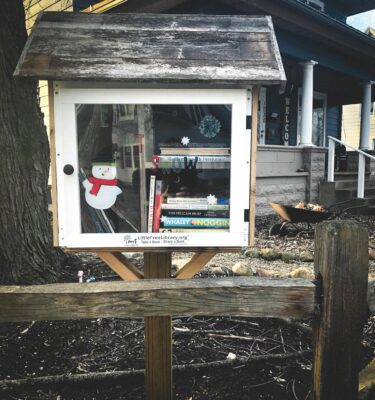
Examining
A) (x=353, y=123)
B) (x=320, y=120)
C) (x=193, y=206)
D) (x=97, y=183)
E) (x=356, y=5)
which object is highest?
(x=356, y=5)

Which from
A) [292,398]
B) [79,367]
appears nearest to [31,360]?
[79,367]

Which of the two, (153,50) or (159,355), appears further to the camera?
(159,355)

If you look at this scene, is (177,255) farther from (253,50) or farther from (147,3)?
(147,3)

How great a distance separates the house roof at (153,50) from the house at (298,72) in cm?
586

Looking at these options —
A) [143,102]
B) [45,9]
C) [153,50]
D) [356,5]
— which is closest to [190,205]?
[143,102]

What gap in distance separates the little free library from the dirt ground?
1.15 metres

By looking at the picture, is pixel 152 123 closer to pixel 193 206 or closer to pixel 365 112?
pixel 193 206

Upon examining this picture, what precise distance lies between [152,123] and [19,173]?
1.97m

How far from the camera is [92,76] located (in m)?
1.61

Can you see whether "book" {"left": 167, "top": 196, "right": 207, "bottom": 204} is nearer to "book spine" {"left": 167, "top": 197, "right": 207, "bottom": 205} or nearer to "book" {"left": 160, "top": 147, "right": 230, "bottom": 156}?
"book spine" {"left": 167, "top": 197, "right": 207, "bottom": 205}

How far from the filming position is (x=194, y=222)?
183cm

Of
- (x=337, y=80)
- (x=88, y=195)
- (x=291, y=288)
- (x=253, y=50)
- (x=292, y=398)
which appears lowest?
(x=292, y=398)

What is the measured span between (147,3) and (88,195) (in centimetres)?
654

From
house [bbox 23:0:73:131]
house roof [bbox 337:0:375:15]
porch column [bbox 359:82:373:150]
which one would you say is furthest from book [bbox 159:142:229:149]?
house roof [bbox 337:0:375:15]
